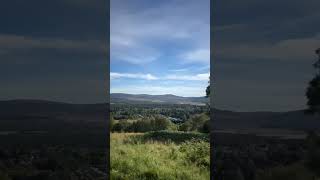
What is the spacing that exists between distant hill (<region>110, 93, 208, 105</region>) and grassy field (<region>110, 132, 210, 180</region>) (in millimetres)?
2267

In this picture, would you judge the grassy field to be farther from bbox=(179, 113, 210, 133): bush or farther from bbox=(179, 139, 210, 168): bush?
bbox=(179, 113, 210, 133): bush

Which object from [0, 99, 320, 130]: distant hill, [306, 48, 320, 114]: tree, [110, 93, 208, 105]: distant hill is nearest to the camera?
[306, 48, 320, 114]: tree

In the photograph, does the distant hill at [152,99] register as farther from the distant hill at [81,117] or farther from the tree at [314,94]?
the tree at [314,94]

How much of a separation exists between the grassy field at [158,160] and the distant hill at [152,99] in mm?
2267

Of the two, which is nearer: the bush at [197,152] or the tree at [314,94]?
the tree at [314,94]

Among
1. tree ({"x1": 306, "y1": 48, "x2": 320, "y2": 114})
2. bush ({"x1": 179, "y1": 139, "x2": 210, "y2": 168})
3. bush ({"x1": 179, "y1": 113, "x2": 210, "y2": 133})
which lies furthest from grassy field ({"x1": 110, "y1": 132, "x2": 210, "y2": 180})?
tree ({"x1": 306, "y1": 48, "x2": 320, "y2": 114})

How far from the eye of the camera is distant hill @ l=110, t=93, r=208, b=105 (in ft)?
68.3

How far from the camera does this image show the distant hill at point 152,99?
20828 millimetres

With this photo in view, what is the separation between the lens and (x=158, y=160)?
1605 centimetres

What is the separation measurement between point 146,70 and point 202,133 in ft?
12.0

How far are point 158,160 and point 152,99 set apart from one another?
8468 mm

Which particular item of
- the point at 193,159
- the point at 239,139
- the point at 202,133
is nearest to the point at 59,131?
the point at 239,139

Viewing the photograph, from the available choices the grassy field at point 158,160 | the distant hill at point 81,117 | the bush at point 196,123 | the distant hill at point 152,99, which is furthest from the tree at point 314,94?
the bush at point 196,123

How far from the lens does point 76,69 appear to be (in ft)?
35.2
